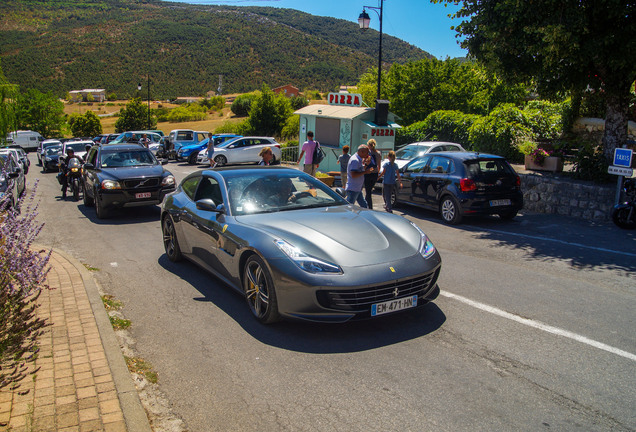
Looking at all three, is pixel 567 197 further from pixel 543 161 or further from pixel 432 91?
pixel 432 91

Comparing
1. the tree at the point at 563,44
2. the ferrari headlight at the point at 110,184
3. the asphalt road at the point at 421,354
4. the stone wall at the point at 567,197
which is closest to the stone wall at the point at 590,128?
the tree at the point at 563,44

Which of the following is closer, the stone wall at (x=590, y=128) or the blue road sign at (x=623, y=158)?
the blue road sign at (x=623, y=158)

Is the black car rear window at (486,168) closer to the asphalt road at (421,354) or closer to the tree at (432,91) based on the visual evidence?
the asphalt road at (421,354)

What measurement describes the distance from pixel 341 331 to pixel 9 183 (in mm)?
3458

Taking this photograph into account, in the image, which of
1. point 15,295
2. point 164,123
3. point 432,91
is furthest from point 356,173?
point 164,123

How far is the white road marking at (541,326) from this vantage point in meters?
4.45

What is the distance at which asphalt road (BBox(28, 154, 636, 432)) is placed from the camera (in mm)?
3480

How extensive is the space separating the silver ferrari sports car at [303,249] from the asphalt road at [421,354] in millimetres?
350

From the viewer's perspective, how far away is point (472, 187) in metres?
10.8

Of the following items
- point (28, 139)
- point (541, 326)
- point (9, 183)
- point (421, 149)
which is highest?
point (421, 149)

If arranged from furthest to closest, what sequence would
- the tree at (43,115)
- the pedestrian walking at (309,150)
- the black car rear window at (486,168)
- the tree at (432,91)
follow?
the tree at (43,115)
the tree at (432,91)
the pedestrian walking at (309,150)
the black car rear window at (486,168)

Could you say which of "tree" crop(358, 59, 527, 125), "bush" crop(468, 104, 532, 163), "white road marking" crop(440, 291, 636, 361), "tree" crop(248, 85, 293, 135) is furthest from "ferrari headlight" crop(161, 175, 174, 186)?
"tree" crop(248, 85, 293, 135)

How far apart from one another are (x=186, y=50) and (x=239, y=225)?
126m

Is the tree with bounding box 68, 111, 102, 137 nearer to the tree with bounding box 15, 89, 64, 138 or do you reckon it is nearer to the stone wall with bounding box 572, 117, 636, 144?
the tree with bounding box 15, 89, 64, 138
